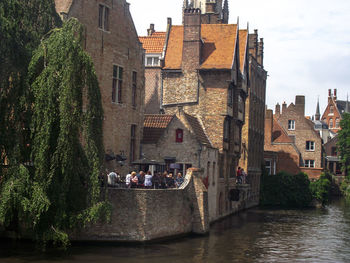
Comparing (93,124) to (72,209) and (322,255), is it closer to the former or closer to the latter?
(72,209)

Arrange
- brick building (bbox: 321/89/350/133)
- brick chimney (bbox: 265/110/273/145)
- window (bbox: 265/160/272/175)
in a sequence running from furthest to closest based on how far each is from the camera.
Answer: brick building (bbox: 321/89/350/133) → brick chimney (bbox: 265/110/273/145) → window (bbox: 265/160/272/175)

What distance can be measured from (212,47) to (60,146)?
21.1 m

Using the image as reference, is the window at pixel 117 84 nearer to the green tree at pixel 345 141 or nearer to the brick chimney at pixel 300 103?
the brick chimney at pixel 300 103

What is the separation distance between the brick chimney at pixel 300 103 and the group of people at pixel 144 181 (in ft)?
143

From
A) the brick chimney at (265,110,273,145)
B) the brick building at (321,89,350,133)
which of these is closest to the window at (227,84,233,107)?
the brick chimney at (265,110,273,145)

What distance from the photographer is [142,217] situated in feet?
86.5

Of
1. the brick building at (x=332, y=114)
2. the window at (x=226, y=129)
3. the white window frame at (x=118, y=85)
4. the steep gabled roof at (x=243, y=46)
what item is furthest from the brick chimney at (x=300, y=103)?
the brick building at (x=332, y=114)

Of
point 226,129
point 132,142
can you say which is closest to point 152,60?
point 226,129

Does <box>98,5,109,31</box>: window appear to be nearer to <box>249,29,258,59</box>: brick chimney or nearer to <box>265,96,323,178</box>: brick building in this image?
<box>249,29,258,59</box>: brick chimney

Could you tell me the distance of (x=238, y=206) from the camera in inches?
1854

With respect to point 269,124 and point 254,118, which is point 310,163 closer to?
point 269,124

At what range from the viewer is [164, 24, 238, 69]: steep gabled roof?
4003cm

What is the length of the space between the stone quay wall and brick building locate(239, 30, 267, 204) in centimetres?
Result: 2439

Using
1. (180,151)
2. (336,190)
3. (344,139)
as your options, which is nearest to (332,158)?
(336,190)
